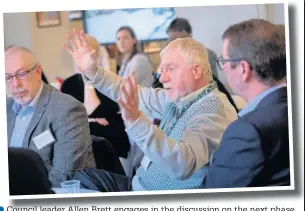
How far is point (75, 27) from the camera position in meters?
1.91

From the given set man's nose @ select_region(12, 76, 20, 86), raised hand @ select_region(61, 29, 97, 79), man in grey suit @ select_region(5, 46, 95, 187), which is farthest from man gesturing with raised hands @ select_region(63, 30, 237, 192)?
man's nose @ select_region(12, 76, 20, 86)

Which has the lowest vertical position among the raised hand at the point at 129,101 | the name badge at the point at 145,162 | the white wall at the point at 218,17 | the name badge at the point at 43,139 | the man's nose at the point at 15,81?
the name badge at the point at 145,162

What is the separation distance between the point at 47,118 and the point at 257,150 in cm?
92

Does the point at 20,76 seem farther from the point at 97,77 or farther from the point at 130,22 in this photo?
the point at 130,22

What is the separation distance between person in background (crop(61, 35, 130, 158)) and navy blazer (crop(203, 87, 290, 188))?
422 mm

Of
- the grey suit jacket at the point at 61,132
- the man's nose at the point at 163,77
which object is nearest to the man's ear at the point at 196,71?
the man's nose at the point at 163,77

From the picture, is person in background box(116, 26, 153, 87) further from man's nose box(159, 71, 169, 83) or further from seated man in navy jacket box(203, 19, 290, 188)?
seated man in navy jacket box(203, 19, 290, 188)

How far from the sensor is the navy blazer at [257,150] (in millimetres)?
1784

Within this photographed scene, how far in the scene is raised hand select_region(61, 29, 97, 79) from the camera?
191cm

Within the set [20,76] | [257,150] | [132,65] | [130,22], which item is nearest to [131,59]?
[132,65]

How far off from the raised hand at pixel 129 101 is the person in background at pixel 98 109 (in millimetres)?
112

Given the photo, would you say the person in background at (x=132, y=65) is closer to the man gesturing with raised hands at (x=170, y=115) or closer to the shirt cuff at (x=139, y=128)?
the man gesturing with raised hands at (x=170, y=115)

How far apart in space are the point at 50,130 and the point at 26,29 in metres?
0.46

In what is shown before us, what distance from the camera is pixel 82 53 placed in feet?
6.28
